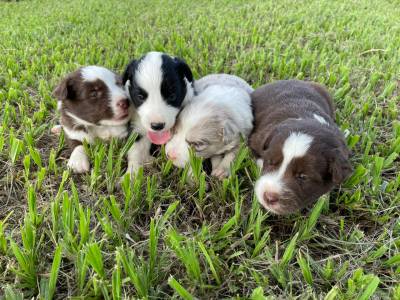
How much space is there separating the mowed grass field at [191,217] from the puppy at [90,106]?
20cm

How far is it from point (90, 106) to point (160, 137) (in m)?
0.78

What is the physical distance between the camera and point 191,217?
298 centimetres

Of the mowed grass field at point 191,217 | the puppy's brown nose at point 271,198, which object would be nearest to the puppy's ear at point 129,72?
the mowed grass field at point 191,217

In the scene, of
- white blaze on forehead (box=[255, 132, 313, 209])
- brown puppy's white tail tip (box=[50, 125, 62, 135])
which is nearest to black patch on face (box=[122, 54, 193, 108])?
brown puppy's white tail tip (box=[50, 125, 62, 135])

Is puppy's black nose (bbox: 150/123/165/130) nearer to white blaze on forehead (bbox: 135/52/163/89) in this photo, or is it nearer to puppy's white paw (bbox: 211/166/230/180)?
white blaze on forehead (bbox: 135/52/163/89)

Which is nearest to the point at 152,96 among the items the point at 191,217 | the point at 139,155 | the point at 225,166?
the point at 139,155

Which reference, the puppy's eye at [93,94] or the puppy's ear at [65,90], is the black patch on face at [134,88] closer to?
the puppy's eye at [93,94]

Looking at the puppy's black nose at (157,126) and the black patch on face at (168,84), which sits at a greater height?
the black patch on face at (168,84)

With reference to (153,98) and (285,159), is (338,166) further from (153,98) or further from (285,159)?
(153,98)

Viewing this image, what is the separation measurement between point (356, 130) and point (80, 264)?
10.7ft

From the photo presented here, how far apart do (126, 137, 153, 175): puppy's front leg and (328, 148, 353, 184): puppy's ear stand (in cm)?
167

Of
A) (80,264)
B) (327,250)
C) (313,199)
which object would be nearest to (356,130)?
(313,199)

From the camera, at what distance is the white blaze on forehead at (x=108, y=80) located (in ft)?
12.4

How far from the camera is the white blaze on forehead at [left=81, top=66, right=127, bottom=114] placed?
3.77 meters
